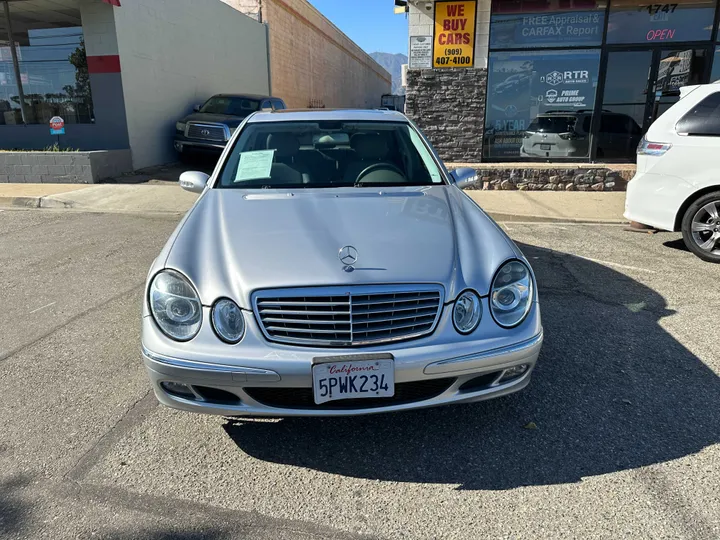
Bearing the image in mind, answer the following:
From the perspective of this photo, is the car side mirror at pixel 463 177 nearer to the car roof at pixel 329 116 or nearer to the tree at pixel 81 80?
the car roof at pixel 329 116

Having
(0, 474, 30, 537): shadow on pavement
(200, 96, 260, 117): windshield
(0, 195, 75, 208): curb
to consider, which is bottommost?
(0, 474, 30, 537): shadow on pavement

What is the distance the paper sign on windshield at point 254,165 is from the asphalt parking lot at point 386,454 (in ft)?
4.67

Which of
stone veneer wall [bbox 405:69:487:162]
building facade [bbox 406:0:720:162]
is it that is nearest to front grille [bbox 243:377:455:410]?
stone veneer wall [bbox 405:69:487:162]

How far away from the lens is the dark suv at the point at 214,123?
37.4ft

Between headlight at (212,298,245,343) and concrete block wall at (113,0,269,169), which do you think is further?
concrete block wall at (113,0,269,169)

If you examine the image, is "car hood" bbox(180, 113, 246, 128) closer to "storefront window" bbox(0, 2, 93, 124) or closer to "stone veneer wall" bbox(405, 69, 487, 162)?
"storefront window" bbox(0, 2, 93, 124)

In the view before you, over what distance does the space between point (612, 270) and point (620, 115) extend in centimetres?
637

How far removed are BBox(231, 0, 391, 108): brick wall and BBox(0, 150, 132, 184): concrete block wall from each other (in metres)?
10.5

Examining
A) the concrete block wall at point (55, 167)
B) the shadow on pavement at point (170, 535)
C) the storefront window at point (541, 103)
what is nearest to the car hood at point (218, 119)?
the concrete block wall at point (55, 167)

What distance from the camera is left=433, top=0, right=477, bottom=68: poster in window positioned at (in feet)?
31.7

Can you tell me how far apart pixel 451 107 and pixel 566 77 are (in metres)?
2.27

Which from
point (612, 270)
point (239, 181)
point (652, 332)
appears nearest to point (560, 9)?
point (612, 270)

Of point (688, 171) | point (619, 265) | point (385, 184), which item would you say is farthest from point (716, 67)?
point (385, 184)

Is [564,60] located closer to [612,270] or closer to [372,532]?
[612,270]
